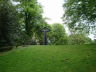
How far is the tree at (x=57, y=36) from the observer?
4819 cm

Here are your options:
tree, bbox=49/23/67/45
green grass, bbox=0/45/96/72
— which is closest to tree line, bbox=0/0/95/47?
green grass, bbox=0/45/96/72

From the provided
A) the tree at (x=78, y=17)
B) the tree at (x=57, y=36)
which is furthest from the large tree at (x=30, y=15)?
the tree at (x=57, y=36)

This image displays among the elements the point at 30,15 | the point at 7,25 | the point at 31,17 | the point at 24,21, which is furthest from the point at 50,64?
the point at 24,21

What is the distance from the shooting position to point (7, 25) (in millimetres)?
16219

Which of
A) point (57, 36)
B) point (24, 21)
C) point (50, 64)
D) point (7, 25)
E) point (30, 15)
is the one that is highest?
point (30, 15)

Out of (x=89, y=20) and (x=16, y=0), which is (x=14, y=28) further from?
(x=16, y=0)

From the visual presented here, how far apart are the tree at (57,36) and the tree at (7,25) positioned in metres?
31.0

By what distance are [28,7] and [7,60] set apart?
2053 centimetres

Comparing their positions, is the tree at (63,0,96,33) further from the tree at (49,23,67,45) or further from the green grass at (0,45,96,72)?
the tree at (49,23,67,45)

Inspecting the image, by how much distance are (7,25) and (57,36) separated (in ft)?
114

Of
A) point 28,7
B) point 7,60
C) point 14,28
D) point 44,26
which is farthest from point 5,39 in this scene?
point 44,26

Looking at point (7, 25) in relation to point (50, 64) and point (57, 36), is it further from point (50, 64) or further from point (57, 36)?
point (57, 36)

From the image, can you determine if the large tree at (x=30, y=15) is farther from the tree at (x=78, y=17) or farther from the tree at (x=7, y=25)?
the tree at (x=7, y=25)

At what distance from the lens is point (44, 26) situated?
3488 centimetres
